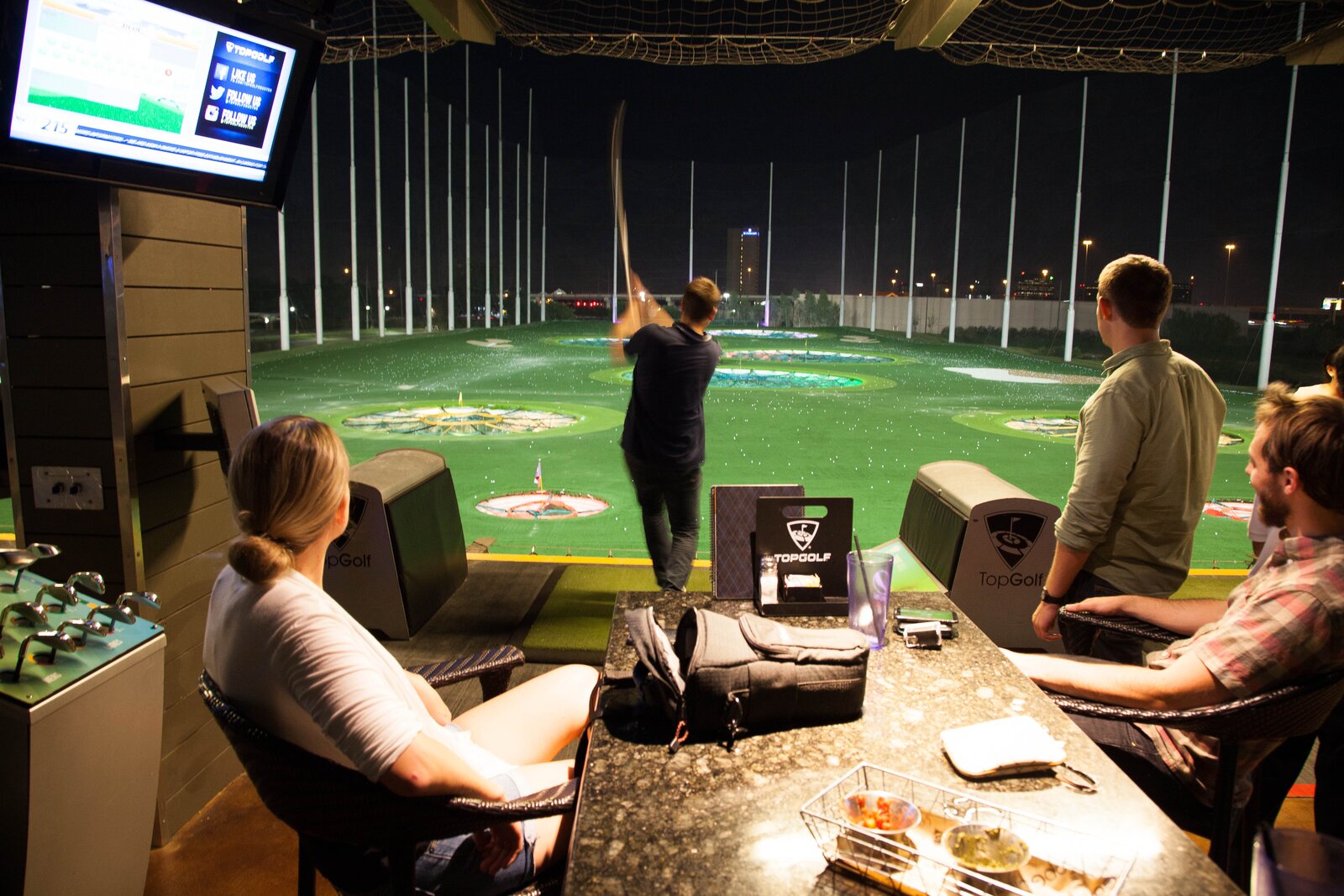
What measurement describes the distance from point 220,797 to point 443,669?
1200 millimetres

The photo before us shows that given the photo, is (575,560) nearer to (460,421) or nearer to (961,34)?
(460,421)

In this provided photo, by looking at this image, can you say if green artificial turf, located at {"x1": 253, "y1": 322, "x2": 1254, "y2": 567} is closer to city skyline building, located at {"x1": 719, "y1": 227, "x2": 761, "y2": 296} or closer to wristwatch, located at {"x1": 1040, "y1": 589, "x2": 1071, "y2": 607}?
wristwatch, located at {"x1": 1040, "y1": 589, "x2": 1071, "y2": 607}

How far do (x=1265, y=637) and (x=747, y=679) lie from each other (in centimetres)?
106

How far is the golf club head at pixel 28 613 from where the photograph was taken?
1.80m

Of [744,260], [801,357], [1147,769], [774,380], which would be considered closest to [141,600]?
[1147,769]

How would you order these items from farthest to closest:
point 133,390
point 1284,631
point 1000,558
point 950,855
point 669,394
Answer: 1. point 669,394
2. point 1000,558
3. point 133,390
4. point 1284,631
5. point 950,855

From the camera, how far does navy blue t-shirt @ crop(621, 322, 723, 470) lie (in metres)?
4.07

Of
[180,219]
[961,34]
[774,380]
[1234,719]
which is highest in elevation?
[961,34]

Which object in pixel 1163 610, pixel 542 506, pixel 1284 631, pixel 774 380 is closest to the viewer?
pixel 1284 631

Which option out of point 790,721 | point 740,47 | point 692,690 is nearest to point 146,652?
point 692,690

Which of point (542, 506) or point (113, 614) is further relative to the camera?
point (542, 506)

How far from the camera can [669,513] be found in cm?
430

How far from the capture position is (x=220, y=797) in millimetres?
2879

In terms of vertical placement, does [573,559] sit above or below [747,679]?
below
